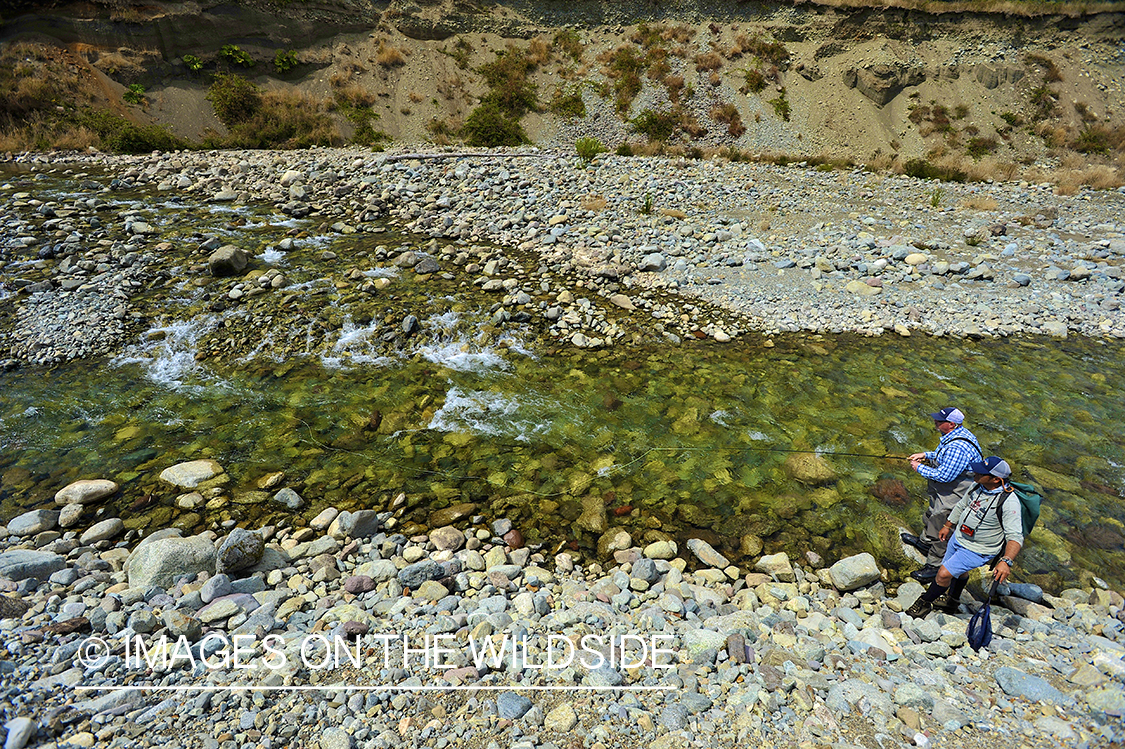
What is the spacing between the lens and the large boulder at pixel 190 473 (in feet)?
22.0

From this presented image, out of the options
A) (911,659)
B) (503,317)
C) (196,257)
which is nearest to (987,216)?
(503,317)

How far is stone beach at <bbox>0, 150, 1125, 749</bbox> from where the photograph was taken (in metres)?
3.62

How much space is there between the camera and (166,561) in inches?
199

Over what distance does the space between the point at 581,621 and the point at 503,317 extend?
23.0ft

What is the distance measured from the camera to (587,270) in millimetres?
12500

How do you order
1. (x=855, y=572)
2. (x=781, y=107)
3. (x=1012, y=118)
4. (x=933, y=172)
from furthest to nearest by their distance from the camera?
(x=781, y=107) → (x=1012, y=118) → (x=933, y=172) → (x=855, y=572)

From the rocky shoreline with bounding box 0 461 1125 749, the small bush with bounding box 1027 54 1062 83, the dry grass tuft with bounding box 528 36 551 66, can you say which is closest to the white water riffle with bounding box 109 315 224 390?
the rocky shoreline with bounding box 0 461 1125 749

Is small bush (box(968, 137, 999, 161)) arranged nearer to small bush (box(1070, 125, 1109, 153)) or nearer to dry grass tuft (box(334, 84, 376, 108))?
small bush (box(1070, 125, 1109, 153))

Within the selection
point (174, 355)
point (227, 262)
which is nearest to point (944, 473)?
point (174, 355)

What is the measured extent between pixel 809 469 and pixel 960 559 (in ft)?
8.26

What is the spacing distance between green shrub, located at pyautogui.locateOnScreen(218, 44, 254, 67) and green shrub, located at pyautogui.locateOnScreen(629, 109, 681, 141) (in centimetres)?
2301

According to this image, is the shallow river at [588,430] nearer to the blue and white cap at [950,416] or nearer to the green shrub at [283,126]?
the blue and white cap at [950,416]

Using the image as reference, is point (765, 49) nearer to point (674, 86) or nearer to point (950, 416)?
point (674, 86)

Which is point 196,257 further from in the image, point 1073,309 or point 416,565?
point 1073,309
